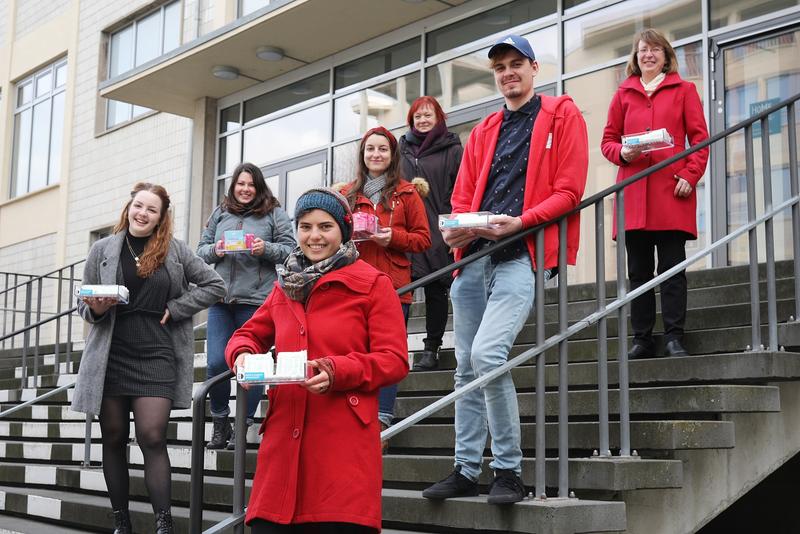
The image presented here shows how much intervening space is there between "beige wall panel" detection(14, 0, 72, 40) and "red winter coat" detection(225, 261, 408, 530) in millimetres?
16227

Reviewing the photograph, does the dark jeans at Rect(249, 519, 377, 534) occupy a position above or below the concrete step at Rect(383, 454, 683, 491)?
below

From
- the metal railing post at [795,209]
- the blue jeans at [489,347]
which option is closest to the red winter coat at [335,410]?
the blue jeans at [489,347]

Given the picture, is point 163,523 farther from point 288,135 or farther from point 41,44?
point 41,44

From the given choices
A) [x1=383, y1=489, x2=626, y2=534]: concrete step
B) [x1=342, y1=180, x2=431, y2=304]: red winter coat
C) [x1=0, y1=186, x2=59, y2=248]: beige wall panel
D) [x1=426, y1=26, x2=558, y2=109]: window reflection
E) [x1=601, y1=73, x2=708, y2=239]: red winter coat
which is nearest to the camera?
[x1=383, y1=489, x2=626, y2=534]: concrete step

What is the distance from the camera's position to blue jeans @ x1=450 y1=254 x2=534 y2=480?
3861 millimetres

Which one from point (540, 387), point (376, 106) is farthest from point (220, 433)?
point (376, 106)

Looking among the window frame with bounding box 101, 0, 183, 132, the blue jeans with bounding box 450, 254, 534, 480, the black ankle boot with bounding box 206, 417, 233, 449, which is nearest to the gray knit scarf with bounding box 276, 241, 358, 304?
the blue jeans with bounding box 450, 254, 534, 480

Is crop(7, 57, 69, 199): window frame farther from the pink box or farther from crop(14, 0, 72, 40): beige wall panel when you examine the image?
the pink box

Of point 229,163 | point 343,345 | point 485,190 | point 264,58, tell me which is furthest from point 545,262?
point 229,163

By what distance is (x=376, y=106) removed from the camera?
11305mm

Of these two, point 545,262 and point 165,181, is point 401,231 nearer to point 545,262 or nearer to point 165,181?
point 545,262

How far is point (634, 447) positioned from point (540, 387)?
58cm

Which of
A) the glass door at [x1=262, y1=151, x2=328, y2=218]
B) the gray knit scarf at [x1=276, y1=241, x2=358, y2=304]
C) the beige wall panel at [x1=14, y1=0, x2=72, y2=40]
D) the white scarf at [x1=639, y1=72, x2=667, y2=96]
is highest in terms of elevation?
the beige wall panel at [x1=14, y1=0, x2=72, y2=40]

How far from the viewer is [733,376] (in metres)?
4.48
